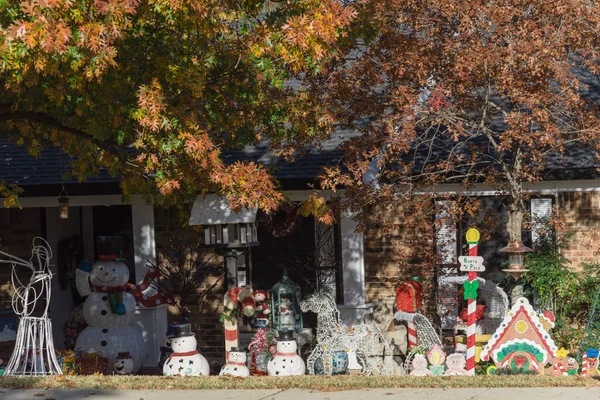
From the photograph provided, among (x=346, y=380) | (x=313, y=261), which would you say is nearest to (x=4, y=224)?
Answer: (x=313, y=261)

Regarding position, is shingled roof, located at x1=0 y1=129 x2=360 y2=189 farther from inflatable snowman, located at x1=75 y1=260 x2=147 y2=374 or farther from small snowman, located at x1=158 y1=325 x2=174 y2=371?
small snowman, located at x1=158 y1=325 x2=174 y2=371

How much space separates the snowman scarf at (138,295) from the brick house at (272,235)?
0.74 ft

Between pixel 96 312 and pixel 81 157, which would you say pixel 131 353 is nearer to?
pixel 96 312

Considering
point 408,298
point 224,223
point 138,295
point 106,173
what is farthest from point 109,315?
point 408,298

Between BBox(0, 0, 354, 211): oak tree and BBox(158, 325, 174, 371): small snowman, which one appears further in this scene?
BBox(158, 325, 174, 371): small snowman

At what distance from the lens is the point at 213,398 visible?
9734 mm

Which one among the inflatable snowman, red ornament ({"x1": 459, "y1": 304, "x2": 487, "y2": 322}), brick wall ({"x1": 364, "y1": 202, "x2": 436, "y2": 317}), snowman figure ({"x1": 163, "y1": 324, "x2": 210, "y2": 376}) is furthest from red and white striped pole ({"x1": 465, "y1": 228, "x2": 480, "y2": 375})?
the inflatable snowman

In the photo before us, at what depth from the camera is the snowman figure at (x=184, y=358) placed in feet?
39.1

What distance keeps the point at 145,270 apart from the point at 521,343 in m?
5.90

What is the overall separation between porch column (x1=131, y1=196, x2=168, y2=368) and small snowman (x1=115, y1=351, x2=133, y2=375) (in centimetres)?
103

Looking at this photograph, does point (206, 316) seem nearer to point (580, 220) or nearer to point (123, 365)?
point (123, 365)

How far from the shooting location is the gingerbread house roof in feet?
37.6

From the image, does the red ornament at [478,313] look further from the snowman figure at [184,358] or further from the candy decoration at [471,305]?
the snowman figure at [184,358]

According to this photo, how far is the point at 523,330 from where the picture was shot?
11.5 metres
